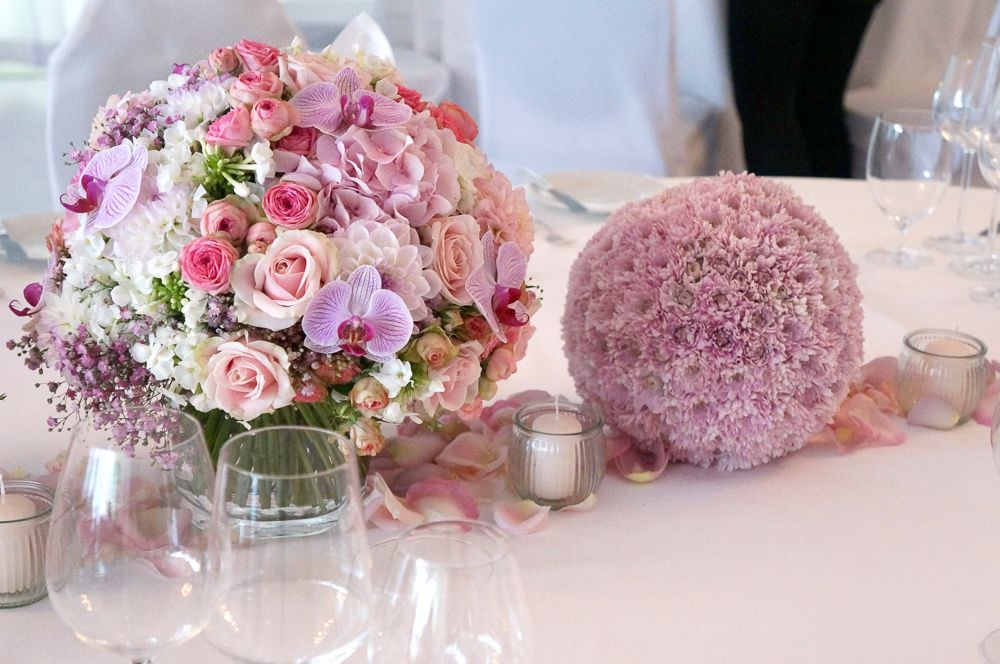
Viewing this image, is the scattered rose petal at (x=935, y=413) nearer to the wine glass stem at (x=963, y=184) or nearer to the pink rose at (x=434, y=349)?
the pink rose at (x=434, y=349)

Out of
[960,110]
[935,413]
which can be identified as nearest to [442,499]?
[935,413]

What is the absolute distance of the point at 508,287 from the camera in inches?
35.9

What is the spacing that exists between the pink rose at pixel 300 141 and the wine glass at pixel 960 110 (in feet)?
3.74

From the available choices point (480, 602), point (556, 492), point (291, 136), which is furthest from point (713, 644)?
point (291, 136)

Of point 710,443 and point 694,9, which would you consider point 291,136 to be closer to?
point 710,443

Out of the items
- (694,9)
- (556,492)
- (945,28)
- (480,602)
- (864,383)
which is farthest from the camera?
(945,28)

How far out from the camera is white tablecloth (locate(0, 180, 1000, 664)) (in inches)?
33.1

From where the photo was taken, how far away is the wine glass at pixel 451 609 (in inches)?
22.5

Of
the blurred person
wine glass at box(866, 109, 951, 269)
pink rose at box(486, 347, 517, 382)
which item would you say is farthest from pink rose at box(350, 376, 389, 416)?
the blurred person

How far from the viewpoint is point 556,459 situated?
1.00m

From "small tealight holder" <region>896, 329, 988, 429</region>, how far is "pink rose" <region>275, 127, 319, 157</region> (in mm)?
682

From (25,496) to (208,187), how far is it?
26 centimetres

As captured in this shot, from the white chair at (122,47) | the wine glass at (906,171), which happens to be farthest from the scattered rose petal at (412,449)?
the white chair at (122,47)

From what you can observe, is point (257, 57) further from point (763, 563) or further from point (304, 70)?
point (763, 563)
